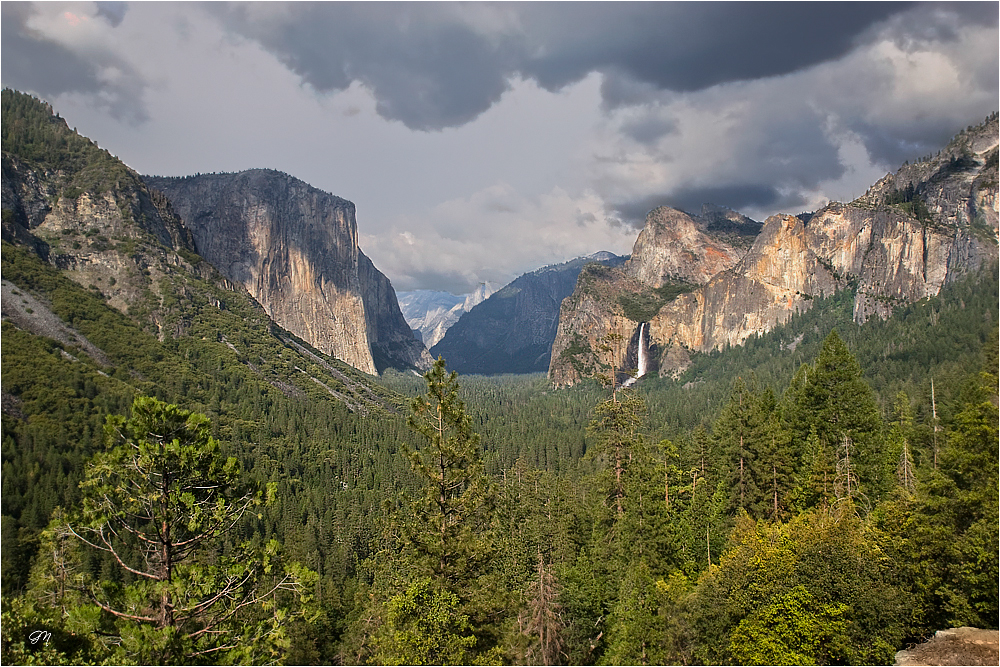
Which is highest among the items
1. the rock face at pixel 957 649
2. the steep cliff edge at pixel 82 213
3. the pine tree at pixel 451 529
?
the steep cliff edge at pixel 82 213

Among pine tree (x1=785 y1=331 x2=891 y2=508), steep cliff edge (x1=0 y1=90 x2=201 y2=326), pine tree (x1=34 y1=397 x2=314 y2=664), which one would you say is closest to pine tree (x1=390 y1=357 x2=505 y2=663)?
pine tree (x1=34 y1=397 x2=314 y2=664)

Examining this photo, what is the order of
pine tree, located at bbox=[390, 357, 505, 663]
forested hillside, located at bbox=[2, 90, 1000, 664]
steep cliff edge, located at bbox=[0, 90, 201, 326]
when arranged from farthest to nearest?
steep cliff edge, located at bbox=[0, 90, 201, 326] < pine tree, located at bbox=[390, 357, 505, 663] < forested hillside, located at bbox=[2, 90, 1000, 664]

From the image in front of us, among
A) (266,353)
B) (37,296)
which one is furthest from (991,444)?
(266,353)

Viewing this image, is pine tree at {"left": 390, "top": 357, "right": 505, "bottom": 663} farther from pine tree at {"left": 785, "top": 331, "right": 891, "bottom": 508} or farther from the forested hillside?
pine tree at {"left": 785, "top": 331, "right": 891, "bottom": 508}

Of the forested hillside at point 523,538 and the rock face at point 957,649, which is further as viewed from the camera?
the rock face at point 957,649

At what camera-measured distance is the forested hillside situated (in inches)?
532

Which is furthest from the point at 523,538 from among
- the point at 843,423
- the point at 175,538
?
the point at 175,538

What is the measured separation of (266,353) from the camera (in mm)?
168625

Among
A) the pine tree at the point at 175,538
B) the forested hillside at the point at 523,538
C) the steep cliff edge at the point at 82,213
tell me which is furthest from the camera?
the steep cliff edge at the point at 82,213

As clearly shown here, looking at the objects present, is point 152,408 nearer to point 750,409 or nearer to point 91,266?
point 750,409

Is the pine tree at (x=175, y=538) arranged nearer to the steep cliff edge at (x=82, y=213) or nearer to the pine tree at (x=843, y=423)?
the pine tree at (x=843, y=423)

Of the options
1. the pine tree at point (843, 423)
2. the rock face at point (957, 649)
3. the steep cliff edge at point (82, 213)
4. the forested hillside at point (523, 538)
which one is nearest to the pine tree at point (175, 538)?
the forested hillside at point (523, 538)

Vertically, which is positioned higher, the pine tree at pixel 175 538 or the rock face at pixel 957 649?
the pine tree at pixel 175 538

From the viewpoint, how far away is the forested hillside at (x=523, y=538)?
13508 mm
